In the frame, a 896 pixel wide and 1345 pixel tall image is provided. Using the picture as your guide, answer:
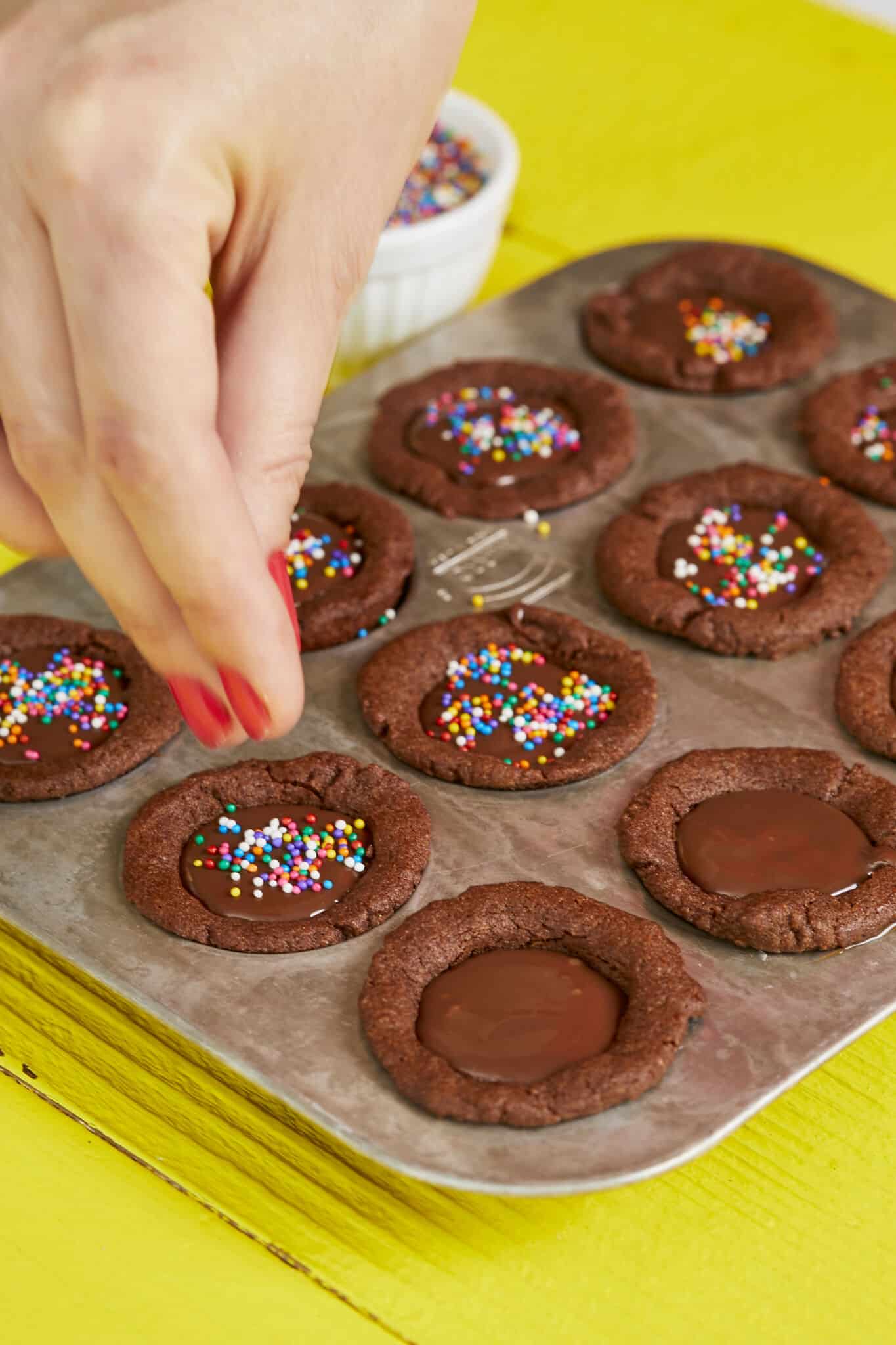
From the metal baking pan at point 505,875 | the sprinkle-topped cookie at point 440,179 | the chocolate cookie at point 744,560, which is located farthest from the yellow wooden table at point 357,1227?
the sprinkle-topped cookie at point 440,179

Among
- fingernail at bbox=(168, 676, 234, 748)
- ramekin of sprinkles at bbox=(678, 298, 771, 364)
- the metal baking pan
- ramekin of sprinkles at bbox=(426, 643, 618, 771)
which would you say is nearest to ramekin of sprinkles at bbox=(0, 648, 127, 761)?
the metal baking pan

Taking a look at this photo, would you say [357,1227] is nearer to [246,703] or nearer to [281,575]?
[246,703]

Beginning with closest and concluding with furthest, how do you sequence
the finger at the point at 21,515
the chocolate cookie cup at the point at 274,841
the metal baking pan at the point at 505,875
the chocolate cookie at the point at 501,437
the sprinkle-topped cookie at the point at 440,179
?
the finger at the point at 21,515 → the metal baking pan at the point at 505,875 → the chocolate cookie cup at the point at 274,841 → the chocolate cookie at the point at 501,437 → the sprinkle-topped cookie at the point at 440,179

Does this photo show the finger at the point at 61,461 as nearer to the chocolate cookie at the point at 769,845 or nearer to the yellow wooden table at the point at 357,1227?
the yellow wooden table at the point at 357,1227

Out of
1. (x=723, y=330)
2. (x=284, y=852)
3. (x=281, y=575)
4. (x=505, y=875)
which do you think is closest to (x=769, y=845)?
(x=505, y=875)

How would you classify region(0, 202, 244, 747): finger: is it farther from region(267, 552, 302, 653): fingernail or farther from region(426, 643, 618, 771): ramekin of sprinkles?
region(426, 643, 618, 771): ramekin of sprinkles
